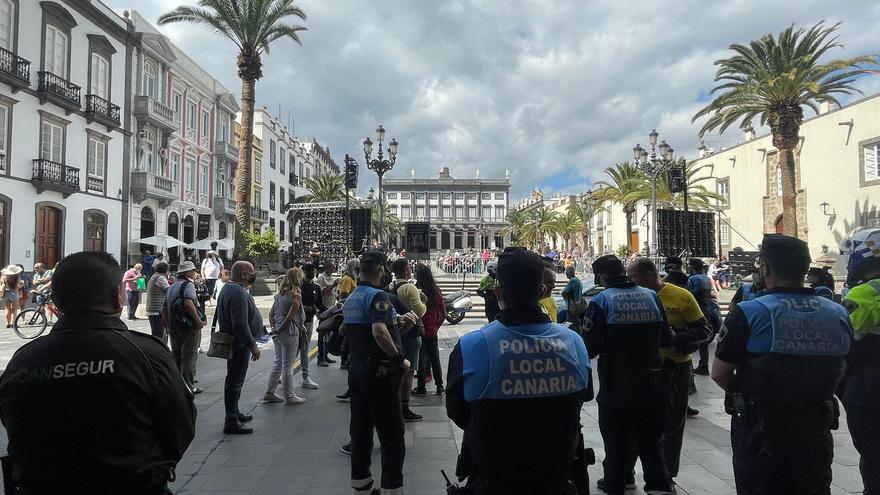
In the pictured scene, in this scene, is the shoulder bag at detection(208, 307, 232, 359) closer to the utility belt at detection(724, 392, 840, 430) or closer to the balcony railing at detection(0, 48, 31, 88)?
the utility belt at detection(724, 392, 840, 430)

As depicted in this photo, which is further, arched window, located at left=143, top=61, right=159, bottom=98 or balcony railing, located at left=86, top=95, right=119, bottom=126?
arched window, located at left=143, top=61, right=159, bottom=98

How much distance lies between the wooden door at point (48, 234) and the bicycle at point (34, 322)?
901 cm

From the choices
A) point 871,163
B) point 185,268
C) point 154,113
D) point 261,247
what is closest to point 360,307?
point 185,268

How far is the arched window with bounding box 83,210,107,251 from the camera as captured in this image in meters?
22.7

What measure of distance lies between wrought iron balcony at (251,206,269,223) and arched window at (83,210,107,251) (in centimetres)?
1676

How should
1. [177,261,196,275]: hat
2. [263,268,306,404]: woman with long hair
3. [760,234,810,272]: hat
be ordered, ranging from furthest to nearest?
[177,261,196,275]: hat, [263,268,306,404]: woman with long hair, [760,234,810,272]: hat

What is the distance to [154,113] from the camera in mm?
26453

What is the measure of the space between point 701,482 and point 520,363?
3247 mm

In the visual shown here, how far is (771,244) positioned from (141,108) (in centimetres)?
2935

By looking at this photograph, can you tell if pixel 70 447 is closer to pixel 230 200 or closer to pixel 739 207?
pixel 230 200

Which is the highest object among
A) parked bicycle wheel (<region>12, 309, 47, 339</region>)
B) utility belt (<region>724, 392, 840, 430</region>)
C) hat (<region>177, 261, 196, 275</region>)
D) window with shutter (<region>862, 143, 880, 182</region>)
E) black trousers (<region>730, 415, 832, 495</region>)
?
window with shutter (<region>862, 143, 880, 182</region>)

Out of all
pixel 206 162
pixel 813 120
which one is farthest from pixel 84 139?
pixel 813 120

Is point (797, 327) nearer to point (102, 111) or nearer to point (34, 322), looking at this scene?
point (34, 322)

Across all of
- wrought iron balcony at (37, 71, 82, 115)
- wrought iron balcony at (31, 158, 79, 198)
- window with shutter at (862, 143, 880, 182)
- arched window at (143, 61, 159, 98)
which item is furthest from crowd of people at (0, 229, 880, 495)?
arched window at (143, 61, 159, 98)
